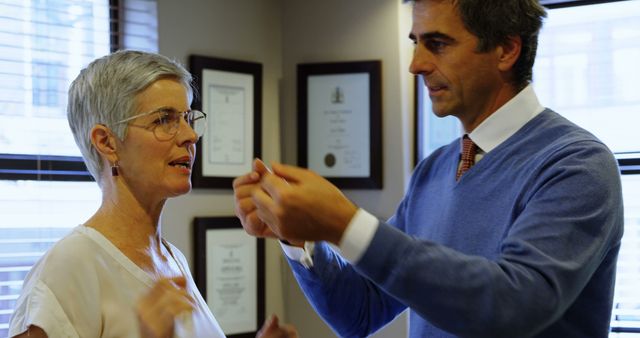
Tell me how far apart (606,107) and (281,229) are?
239 cm

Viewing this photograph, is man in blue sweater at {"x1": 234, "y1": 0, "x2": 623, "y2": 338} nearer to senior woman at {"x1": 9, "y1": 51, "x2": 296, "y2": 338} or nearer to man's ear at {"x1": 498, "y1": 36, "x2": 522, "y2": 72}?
man's ear at {"x1": 498, "y1": 36, "x2": 522, "y2": 72}

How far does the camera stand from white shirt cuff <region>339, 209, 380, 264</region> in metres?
1.27

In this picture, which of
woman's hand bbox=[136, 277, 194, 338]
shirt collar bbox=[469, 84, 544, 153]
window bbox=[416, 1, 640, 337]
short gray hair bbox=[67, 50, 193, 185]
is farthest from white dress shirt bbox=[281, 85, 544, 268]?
window bbox=[416, 1, 640, 337]

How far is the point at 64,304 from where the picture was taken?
5.77 ft

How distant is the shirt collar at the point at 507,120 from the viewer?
1.75 metres

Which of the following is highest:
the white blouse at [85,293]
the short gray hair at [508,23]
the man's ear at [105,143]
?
the short gray hair at [508,23]

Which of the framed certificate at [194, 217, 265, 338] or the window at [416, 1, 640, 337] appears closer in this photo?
the window at [416, 1, 640, 337]

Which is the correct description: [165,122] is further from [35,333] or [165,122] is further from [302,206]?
[302,206]

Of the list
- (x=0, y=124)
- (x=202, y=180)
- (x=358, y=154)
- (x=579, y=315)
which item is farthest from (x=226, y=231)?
(x=579, y=315)

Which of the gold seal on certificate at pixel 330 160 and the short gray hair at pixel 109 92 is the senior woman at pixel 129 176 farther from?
the gold seal on certificate at pixel 330 160

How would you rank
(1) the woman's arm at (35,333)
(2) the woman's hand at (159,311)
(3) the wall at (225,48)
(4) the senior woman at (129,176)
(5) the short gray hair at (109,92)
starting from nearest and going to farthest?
(2) the woman's hand at (159,311)
(1) the woman's arm at (35,333)
(4) the senior woman at (129,176)
(5) the short gray hair at (109,92)
(3) the wall at (225,48)

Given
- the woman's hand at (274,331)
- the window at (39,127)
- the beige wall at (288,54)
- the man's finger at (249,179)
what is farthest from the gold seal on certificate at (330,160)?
the man's finger at (249,179)

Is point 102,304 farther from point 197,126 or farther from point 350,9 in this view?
point 350,9

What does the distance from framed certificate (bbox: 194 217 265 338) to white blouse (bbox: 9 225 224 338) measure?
145cm
